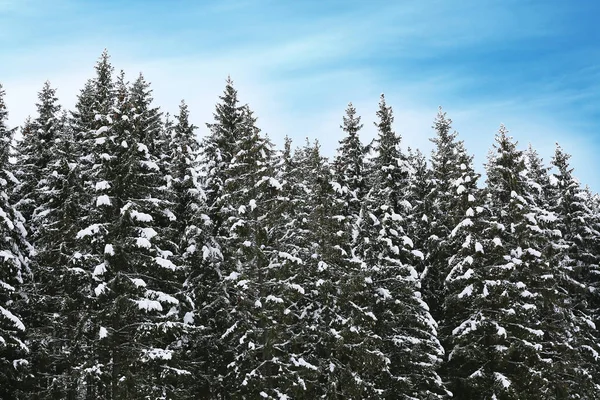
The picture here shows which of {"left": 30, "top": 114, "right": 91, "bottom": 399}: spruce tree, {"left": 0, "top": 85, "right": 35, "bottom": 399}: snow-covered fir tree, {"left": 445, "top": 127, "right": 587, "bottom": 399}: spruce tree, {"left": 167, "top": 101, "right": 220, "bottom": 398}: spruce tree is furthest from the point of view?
{"left": 445, "top": 127, "right": 587, "bottom": 399}: spruce tree

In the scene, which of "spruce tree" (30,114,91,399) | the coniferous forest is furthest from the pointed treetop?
"spruce tree" (30,114,91,399)

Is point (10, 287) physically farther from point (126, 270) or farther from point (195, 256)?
point (195, 256)

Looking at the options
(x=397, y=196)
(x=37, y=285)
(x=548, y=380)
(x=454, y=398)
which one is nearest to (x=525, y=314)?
(x=548, y=380)

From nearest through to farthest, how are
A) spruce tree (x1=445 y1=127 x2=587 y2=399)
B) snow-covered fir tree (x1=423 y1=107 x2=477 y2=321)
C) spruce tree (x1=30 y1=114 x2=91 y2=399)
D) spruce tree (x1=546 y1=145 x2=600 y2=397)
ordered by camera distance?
spruce tree (x1=30 y1=114 x2=91 y2=399), spruce tree (x1=445 y1=127 x2=587 y2=399), snow-covered fir tree (x1=423 y1=107 x2=477 y2=321), spruce tree (x1=546 y1=145 x2=600 y2=397)

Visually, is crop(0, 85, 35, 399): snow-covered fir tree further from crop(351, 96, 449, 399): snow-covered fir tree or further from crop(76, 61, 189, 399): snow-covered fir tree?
crop(351, 96, 449, 399): snow-covered fir tree

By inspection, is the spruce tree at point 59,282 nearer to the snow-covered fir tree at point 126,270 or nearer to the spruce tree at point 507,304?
the snow-covered fir tree at point 126,270

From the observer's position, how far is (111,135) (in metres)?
23.1

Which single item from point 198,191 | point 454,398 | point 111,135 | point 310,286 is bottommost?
point 454,398

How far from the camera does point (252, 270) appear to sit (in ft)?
84.1

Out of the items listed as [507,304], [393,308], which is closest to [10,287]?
[393,308]

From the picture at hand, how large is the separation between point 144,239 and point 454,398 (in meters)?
19.5

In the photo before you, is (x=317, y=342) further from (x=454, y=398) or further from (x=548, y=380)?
(x=548, y=380)

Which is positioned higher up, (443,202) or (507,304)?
(443,202)

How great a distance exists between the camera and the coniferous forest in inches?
864
